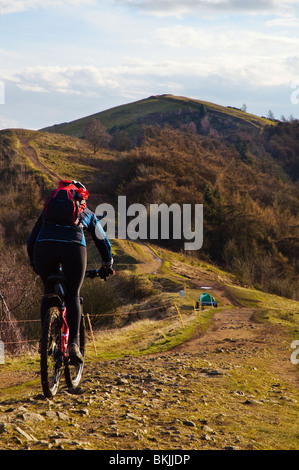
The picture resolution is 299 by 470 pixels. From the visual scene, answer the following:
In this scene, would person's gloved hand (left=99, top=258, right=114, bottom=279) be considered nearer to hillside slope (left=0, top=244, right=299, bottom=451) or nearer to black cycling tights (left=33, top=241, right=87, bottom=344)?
black cycling tights (left=33, top=241, right=87, bottom=344)

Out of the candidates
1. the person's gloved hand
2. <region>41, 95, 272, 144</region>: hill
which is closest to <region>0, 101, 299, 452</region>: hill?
the person's gloved hand

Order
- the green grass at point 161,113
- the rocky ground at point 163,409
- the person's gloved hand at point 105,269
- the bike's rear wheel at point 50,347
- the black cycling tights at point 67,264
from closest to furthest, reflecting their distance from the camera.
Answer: the rocky ground at point 163,409 → the bike's rear wheel at point 50,347 → the black cycling tights at point 67,264 → the person's gloved hand at point 105,269 → the green grass at point 161,113

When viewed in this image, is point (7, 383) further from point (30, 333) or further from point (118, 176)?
point (118, 176)

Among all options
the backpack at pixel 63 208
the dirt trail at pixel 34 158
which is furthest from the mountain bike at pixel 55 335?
the dirt trail at pixel 34 158

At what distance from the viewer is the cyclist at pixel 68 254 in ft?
18.4

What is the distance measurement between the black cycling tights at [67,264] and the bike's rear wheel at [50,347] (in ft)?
0.58

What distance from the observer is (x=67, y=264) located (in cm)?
564

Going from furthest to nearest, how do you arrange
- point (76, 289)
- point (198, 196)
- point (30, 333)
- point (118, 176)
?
1. point (118, 176)
2. point (198, 196)
3. point (30, 333)
4. point (76, 289)

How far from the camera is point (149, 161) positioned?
2975 inches

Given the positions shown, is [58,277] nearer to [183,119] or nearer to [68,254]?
[68,254]

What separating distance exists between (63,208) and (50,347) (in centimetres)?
157

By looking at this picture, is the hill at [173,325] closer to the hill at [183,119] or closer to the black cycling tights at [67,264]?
the black cycling tights at [67,264]

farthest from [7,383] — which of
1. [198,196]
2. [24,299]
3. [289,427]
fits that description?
[198,196]

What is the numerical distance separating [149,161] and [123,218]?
14.8 meters
